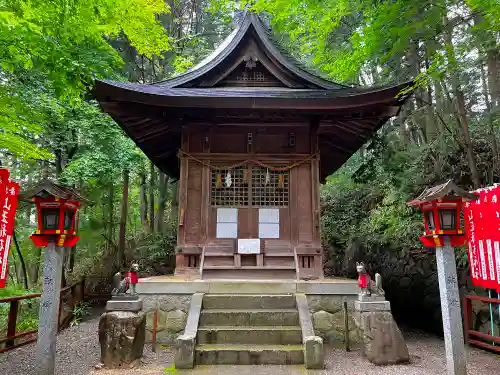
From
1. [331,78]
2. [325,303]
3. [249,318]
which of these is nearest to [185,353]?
[249,318]

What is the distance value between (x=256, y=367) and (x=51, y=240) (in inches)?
137

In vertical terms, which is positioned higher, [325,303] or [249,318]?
[325,303]

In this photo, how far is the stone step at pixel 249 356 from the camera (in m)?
5.42

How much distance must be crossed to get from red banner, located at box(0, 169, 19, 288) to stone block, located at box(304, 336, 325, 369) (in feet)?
15.6

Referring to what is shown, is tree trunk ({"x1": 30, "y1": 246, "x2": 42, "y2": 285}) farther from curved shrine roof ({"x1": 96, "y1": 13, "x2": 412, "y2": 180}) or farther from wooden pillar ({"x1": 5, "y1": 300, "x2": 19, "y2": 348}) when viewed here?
wooden pillar ({"x1": 5, "y1": 300, "x2": 19, "y2": 348})

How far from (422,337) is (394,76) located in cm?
916

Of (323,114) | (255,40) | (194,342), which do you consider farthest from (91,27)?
(194,342)

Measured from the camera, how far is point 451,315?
4.68m

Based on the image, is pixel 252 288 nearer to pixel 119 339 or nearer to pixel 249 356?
pixel 249 356

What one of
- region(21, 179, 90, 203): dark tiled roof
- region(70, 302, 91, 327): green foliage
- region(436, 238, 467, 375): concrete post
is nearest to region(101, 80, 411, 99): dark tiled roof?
region(21, 179, 90, 203): dark tiled roof

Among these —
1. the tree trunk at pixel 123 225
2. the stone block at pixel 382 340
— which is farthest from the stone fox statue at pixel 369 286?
the tree trunk at pixel 123 225

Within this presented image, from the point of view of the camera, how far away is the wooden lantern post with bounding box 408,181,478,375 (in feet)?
15.3

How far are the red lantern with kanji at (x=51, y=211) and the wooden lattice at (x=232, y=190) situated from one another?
4.01 meters

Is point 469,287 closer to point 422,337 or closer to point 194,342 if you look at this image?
point 422,337
